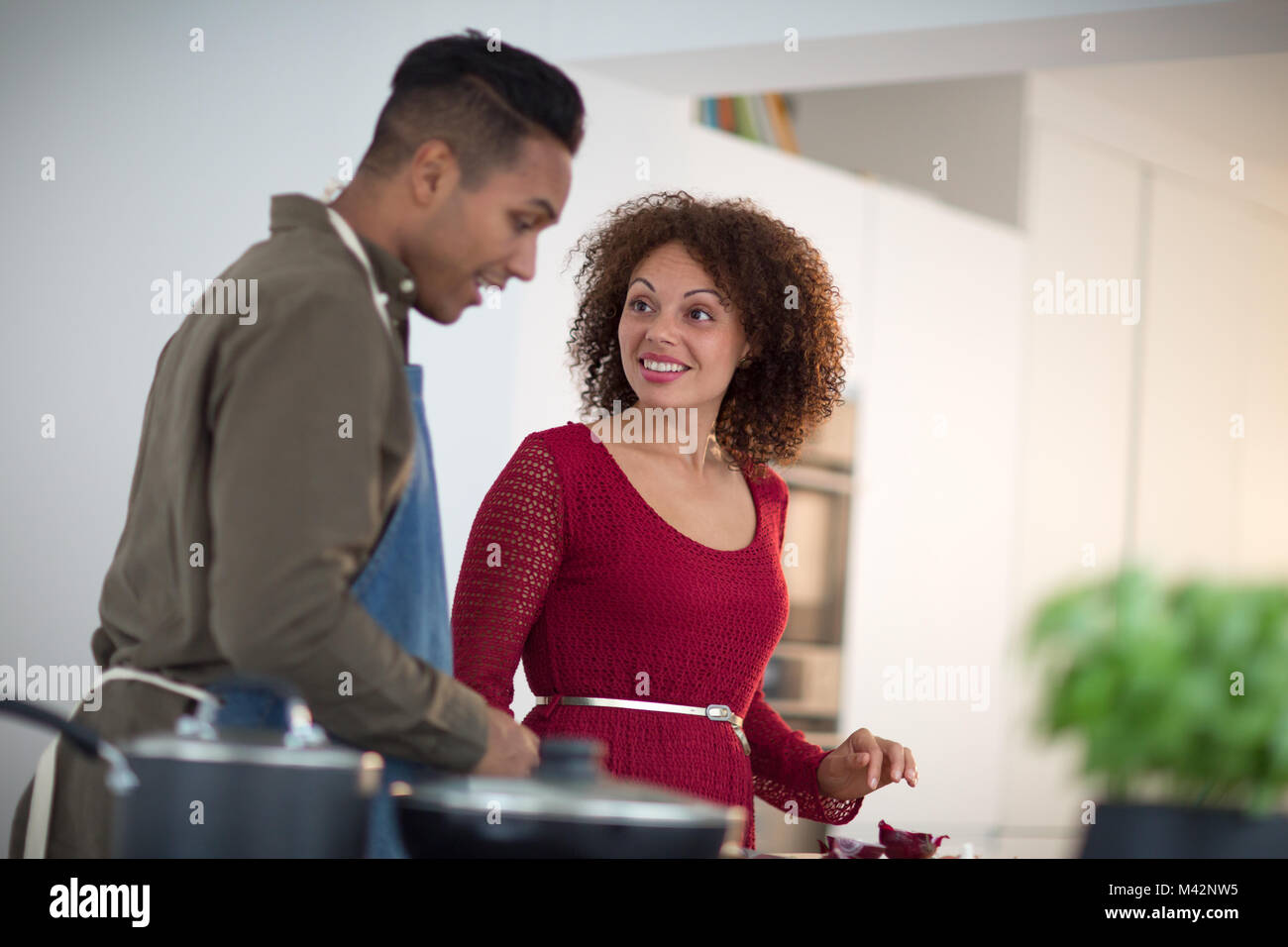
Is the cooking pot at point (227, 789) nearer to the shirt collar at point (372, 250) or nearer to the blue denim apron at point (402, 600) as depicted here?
the blue denim apron at point (402, 600)

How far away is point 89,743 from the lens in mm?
783

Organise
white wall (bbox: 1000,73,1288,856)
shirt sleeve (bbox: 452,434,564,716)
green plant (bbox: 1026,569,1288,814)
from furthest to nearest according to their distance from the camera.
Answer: white wall (bbox: 1000,73,1288,856) → shirt sleeve (bbox: 452,434,564,716) → green plant (bbox: 1026,569,1288,814)

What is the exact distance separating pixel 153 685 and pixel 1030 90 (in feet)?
12.8

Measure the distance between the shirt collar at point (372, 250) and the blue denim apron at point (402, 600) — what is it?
0.06 meters

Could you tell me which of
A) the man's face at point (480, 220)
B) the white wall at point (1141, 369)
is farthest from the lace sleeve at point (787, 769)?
the white wall at point (1141, 369)

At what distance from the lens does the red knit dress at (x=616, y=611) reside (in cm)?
165

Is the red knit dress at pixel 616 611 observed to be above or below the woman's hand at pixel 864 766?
above

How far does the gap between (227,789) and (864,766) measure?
1.02 metres

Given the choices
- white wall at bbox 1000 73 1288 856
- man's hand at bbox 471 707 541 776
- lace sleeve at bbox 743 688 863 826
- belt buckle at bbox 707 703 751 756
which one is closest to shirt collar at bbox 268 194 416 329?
man's hand at bbox 471 707 541 776

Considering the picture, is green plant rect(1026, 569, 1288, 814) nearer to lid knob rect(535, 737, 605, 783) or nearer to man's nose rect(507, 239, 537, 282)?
lid knob rect(535, 737, 605, 783)

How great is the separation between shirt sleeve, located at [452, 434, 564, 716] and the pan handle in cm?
78

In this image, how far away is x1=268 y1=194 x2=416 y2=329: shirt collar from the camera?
1.07 meters
